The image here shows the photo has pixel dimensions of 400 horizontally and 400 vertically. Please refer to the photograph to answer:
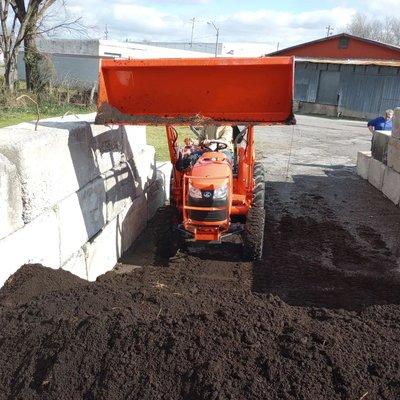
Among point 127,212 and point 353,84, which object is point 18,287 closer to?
point 127,212

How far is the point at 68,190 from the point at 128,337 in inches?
91.2

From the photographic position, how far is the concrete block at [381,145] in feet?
35.3

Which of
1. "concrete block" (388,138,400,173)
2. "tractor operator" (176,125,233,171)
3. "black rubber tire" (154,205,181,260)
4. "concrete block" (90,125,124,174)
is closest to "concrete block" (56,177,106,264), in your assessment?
"concrete block" (90,125,124,174)

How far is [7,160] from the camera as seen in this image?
3812 mm

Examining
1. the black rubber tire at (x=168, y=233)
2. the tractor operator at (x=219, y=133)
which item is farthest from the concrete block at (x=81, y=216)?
the tractor operator at (x=219, y=133)

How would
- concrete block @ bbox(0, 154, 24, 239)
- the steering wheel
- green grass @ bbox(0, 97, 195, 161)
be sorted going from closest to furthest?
concrete block @ bbox(0, 154, 24, 239) → the steering wheel → green grass @ bbox(0, 97, 195, 161)

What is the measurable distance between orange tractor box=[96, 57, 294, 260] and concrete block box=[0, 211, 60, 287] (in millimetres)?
1715

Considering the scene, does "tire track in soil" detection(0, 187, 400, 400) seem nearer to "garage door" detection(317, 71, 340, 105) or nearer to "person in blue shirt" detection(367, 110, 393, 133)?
"person in blue shirt" detection(367, 110, 393, 133)

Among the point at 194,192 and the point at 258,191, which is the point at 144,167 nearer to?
the point at 258,191

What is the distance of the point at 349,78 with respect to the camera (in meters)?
30.3

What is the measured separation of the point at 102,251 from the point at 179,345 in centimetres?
297

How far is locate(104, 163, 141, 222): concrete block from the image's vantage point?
609cm

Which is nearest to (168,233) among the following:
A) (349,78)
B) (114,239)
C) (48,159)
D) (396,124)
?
(114,239)

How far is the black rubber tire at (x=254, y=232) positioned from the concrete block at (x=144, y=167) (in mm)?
2016
